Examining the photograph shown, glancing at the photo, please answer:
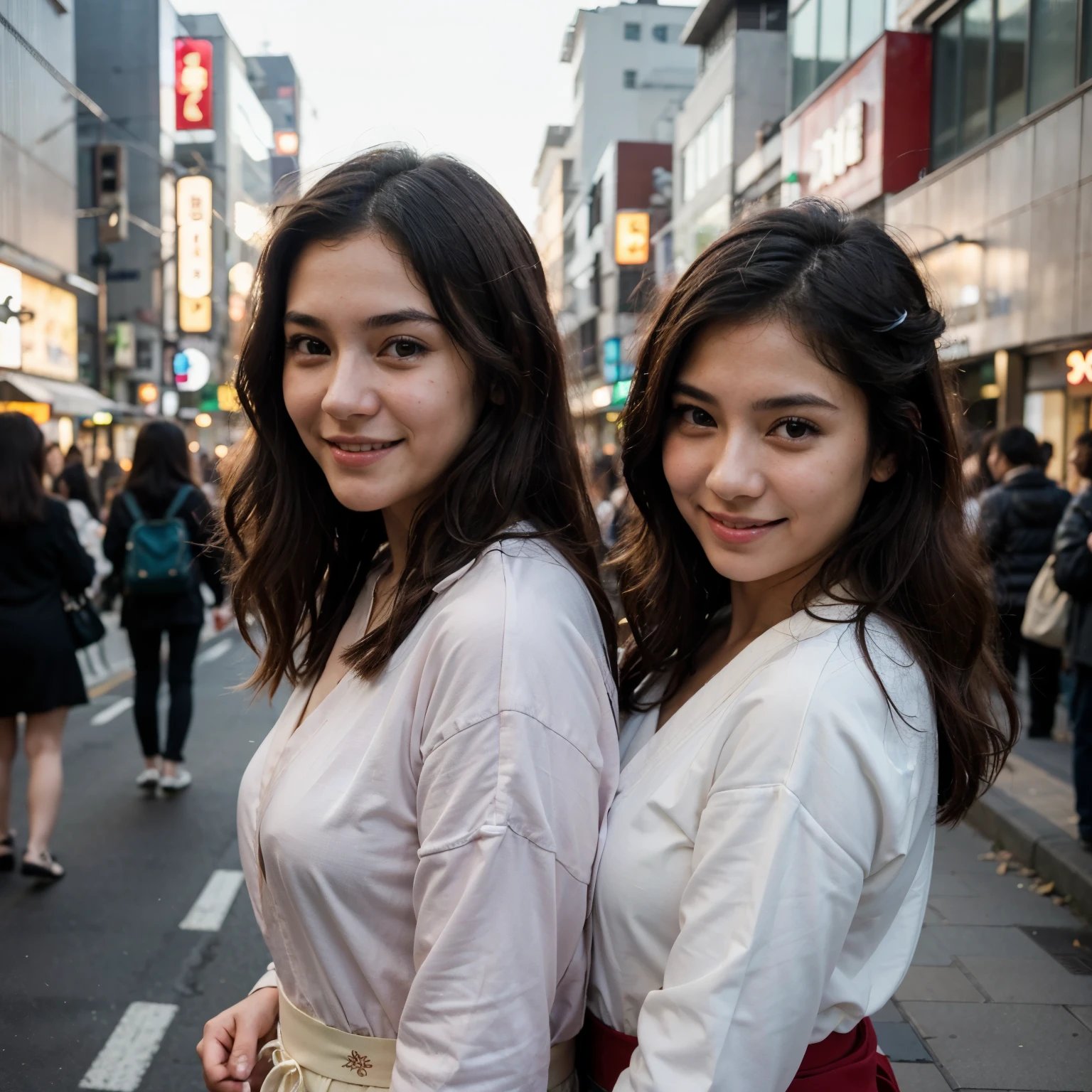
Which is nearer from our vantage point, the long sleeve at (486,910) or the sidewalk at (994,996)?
the long sleeve at (486,910)

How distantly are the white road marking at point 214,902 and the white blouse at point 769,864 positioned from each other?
128 inches

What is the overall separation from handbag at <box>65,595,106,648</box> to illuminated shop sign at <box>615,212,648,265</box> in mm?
26926

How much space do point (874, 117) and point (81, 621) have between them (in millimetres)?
13995

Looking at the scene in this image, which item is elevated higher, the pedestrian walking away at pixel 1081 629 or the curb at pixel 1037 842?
the pedestrian walking away at pixel 1081 629

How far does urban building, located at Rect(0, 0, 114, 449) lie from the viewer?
11.2ft

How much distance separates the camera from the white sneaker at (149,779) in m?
6.12

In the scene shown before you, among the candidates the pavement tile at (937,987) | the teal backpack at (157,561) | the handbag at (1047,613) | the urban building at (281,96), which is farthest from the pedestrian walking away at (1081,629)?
the urban building at (281,96)

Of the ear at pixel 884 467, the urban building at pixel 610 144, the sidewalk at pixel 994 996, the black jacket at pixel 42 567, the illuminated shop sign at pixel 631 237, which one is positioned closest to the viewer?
the ear at pixel 884 467

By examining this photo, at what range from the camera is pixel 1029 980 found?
3898 millimetres

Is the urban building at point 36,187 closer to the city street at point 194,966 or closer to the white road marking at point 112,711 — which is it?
the city street at point 194,966

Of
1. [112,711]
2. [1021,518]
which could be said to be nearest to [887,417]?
[1021,518]

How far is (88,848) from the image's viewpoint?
5105mm

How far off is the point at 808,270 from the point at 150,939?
3743 millimetres

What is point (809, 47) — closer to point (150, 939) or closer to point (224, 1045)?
point (150, 939)
